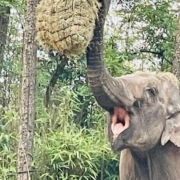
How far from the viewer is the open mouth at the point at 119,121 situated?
2533mm

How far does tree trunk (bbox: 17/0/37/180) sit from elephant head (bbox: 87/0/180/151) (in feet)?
5.00

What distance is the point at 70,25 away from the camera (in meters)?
2.15

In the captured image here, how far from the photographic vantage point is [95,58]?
232cm

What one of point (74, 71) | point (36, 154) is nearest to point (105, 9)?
point (36, 154)

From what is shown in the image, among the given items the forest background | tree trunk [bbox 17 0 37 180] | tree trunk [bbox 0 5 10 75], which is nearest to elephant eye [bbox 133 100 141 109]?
the forest background

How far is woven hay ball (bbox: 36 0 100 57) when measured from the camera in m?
2.15

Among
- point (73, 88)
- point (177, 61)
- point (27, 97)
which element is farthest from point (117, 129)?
point (73, 88)

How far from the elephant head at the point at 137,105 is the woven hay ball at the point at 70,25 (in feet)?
0.45

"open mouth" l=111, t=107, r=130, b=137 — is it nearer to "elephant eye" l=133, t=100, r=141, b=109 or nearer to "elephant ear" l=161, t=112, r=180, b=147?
"elephant eye" l=133, t=100, r=141, b=109

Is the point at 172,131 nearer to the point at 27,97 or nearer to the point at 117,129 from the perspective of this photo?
the point at 117,129

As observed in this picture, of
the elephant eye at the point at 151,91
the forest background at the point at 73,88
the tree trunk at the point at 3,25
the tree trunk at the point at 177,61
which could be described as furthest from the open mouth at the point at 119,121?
the tree trunk at the point at 3,25

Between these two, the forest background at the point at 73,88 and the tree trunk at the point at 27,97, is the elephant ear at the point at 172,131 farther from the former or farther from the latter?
the tree trunk at the point at 27,97

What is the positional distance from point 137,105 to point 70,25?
1.87 feet

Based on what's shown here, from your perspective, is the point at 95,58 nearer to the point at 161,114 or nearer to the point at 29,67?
the point at 161,114
